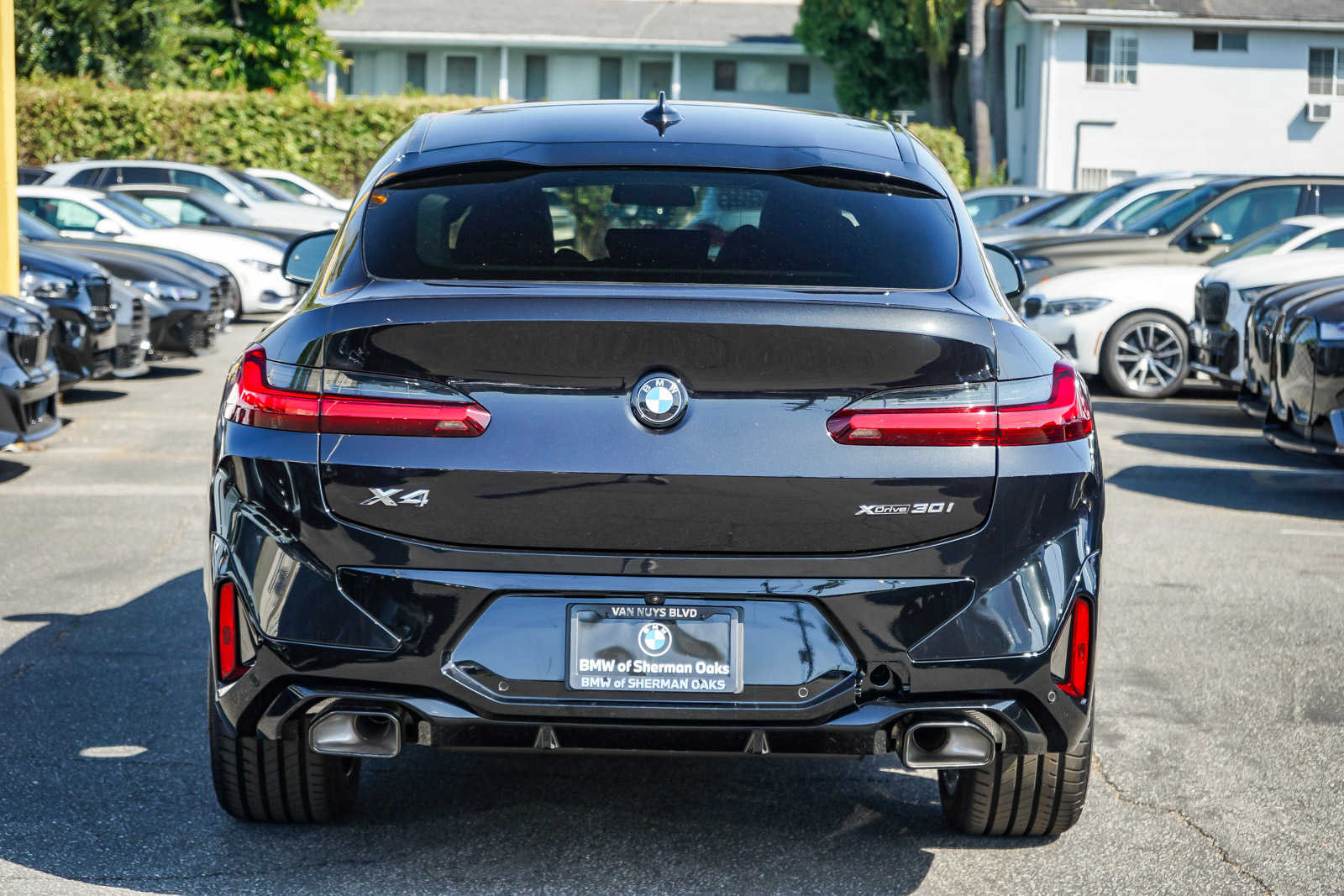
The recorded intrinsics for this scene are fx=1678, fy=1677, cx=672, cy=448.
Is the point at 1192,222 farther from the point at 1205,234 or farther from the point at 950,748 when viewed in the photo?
the point at 950,748

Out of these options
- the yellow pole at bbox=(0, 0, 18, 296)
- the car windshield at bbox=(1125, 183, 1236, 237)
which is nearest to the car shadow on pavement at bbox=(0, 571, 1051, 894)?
the yellow pole at bbox=(0, 0, 18, 296)

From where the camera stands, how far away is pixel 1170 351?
13.9m

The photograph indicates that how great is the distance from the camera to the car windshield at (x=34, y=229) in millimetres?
13914

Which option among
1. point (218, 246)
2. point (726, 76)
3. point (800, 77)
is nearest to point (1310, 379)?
point (218, 246)

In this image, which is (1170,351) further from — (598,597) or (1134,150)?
(1134,150)

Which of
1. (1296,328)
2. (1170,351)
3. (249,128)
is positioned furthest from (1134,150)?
(1296,328)

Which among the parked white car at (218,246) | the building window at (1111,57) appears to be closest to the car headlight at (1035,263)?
the parked white car at (218,246)

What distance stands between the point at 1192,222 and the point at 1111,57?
29.2 metres

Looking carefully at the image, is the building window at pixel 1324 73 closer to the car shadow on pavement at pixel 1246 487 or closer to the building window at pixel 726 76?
the building window at pixel 726 76

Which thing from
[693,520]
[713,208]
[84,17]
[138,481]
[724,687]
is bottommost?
[138,481]

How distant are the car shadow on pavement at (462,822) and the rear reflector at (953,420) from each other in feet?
3.46

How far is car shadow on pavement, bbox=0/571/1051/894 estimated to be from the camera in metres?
3.74

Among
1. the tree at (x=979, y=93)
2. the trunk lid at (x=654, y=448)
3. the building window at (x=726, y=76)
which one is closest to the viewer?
the trunk lid at (x=654, y=448)

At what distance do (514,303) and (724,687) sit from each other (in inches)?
34.4
